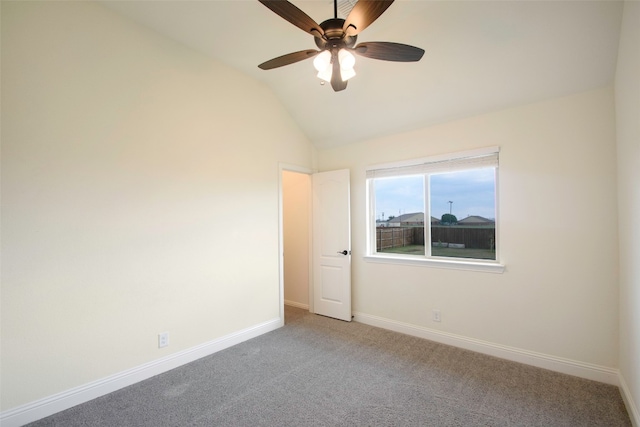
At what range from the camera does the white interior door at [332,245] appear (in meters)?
3.99

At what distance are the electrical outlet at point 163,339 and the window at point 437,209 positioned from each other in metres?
2.57

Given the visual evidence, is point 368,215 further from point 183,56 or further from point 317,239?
point 183,56

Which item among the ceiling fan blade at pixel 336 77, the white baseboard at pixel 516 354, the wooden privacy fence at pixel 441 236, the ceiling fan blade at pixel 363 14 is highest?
the ceiling fan blade at pixel 363 14

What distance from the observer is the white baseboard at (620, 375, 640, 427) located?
187cm

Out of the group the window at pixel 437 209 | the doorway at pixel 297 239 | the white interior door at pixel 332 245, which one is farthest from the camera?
the doorway at pixel 297 239

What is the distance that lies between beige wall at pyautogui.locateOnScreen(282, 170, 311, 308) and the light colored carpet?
1556mm

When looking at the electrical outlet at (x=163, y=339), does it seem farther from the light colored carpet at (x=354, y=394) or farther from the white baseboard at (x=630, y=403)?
the white baseboard at (x=630, y=403)

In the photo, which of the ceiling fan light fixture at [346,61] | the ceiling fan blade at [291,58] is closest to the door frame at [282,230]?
the ceiling fan blade at [291,58]

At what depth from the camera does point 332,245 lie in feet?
13.6

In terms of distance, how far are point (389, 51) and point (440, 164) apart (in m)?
1.82

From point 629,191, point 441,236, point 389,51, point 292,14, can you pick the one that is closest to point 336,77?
point 389,51

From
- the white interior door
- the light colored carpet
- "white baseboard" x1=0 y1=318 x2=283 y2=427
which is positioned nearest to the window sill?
the white interior door

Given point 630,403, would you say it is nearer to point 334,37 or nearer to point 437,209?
point 437,209

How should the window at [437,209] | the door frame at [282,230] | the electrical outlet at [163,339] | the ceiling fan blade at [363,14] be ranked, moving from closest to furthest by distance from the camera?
the ceiling fan blade at [363,14]
the electrical outlet at [163,339]
the window at [437,209]
the door frame at [282,230]
